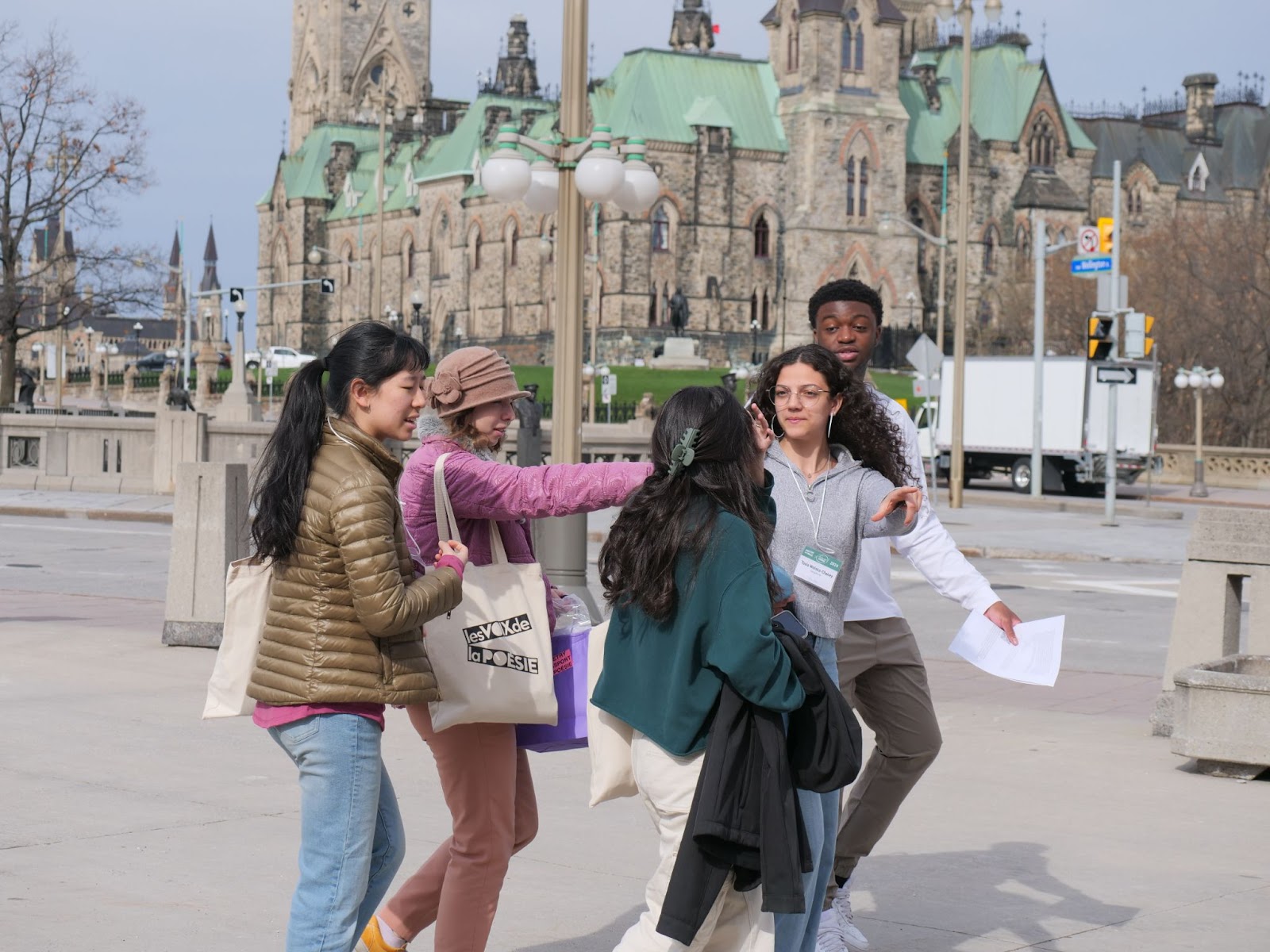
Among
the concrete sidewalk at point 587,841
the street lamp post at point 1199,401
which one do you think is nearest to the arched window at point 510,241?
the street lamp post at point 1199,401

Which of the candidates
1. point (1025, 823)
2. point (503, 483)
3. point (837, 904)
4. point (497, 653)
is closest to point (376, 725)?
point (497, 653)

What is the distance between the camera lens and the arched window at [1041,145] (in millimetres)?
100188

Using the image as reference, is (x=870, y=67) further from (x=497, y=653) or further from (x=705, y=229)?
(x=497, y=653)

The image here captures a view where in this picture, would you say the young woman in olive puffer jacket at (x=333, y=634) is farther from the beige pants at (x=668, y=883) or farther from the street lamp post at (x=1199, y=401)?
the street lamp post at (x=1199, y=401)

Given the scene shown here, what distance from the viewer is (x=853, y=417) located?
17.0 feet

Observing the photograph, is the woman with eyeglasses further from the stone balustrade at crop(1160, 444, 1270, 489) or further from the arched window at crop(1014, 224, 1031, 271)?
the arched window at crop(1014, 224, 1031, 271)

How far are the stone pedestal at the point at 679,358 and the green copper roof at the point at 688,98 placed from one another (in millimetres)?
11290

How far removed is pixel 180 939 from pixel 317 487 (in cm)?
176

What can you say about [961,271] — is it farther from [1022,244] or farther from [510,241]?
[510,241]

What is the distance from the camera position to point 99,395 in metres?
99.7

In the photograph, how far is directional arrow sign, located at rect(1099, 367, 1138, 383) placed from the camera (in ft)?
90.7

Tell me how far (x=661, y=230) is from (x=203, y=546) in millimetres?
79968

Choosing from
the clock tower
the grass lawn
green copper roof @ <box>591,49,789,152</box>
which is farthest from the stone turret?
the grass lawn

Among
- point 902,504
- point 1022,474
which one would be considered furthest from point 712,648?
point 1022,474
